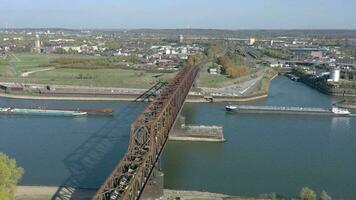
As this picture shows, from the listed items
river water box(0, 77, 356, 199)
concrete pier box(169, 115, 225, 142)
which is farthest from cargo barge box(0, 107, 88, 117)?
concrete pier box(169, 115, 225, 142)

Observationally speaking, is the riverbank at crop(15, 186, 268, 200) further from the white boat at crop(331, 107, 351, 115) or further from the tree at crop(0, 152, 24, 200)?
the white boat at crop(331, 107, 351, 115)

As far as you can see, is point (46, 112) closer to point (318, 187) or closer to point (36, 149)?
point (36, 149)

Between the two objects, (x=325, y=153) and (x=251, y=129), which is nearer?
(x=325, y=153)

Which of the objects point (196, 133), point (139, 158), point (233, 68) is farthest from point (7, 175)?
point (233, 68)

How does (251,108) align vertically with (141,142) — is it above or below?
below

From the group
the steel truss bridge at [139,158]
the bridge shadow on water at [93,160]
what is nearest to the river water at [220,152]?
the bridge shadow on water at [93,160]

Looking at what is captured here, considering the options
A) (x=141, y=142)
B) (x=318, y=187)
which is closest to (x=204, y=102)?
(x=318, y=187)

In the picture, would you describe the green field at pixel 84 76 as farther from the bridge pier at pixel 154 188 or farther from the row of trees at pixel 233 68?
the bridge pier at pixel 154 188

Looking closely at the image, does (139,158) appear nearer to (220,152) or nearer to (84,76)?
(220,152)
